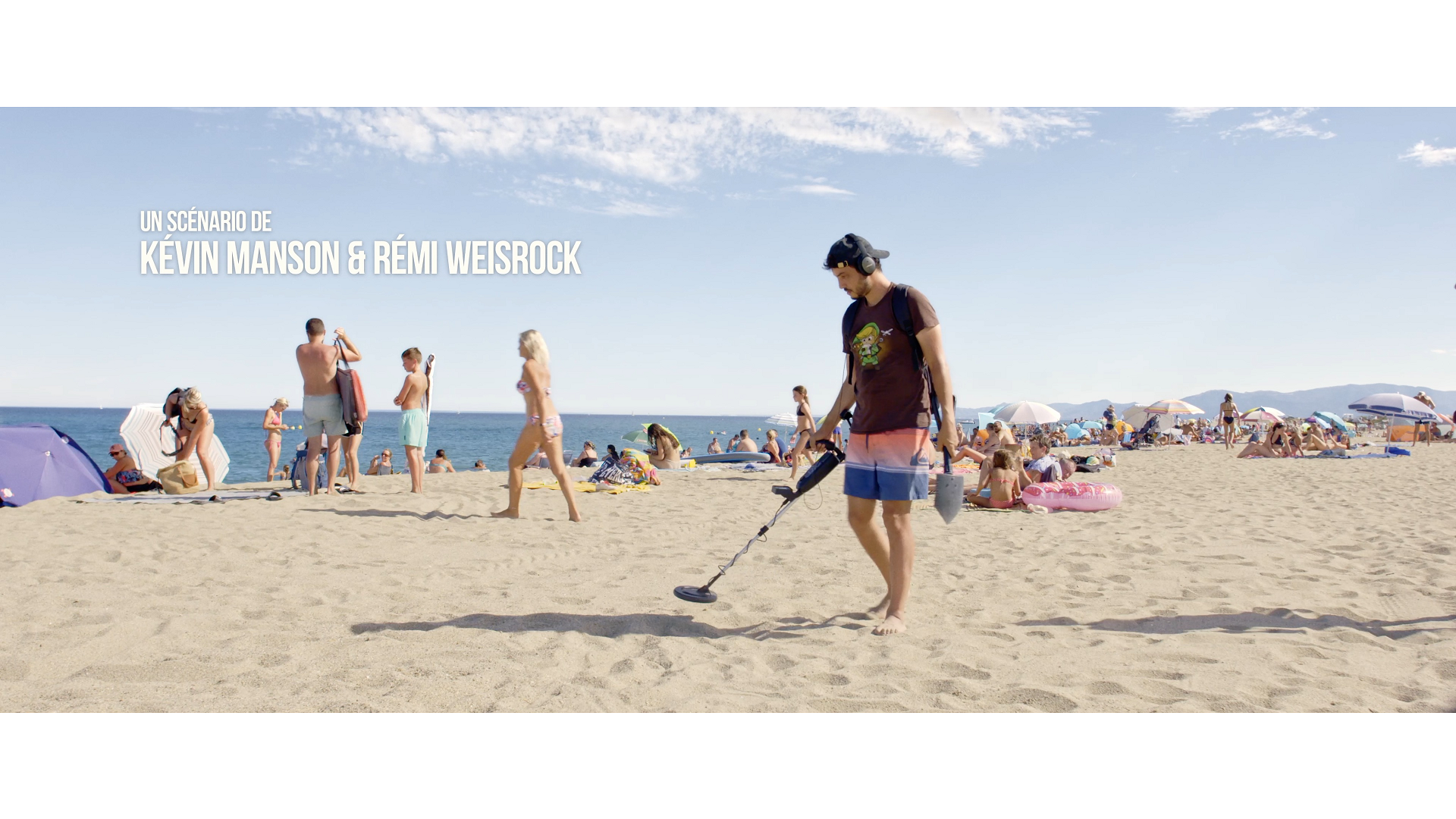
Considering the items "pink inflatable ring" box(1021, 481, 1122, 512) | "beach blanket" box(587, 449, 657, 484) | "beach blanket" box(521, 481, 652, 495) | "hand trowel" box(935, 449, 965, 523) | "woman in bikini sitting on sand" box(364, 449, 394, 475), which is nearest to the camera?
A: "hand trowel" box(935, 449, 965, 523)

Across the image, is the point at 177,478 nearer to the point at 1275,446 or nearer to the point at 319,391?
the point at 319,391

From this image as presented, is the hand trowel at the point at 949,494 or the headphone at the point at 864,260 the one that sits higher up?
the headphone at the point at 864,260

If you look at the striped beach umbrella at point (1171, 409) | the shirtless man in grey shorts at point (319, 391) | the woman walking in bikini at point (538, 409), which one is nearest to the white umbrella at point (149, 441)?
the shirtless man in grey shorts at point (319, 391)

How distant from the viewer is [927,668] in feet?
9.61

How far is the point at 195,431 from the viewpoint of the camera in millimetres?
8656

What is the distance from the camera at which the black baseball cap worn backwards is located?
11.1 feet

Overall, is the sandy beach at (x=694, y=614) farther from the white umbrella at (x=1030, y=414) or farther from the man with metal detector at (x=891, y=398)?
the white umbrella at (x=1030, y=414)

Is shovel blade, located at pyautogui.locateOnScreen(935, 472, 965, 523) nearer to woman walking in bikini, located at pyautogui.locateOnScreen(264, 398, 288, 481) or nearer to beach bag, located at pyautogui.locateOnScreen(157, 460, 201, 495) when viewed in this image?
beach bag, located at pyautogui.locateOnScreen(157, 460, 201, 495)

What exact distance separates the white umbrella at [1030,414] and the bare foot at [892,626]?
21.5 metres

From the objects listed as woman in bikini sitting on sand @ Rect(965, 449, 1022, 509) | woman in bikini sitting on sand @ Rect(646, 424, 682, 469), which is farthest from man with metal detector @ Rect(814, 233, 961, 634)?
woman in bikini sitting on sand @ Rect(646, 424, 682, 469)

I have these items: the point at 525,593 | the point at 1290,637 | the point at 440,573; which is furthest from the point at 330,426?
the point at 1290,637

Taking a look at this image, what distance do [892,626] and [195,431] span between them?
339 inches

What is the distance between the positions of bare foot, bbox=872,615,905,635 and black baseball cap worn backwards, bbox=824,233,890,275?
1.58 m

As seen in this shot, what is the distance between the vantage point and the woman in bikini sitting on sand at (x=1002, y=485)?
807 centimetres
